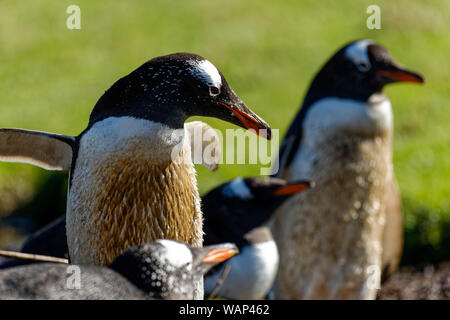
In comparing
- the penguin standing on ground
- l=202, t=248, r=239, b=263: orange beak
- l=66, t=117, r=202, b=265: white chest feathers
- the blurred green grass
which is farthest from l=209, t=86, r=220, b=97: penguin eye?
the blurred green grass

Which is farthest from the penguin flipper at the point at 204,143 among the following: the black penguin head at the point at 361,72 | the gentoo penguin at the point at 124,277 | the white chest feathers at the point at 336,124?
the black penguin head at the point at 361,72

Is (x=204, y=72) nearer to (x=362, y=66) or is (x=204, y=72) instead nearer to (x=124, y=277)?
(x=124, y=277)

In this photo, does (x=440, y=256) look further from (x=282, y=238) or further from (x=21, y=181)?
(x=21, y=181)

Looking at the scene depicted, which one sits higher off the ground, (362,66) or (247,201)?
(362,66)

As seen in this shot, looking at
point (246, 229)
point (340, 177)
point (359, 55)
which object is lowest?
point (246, 229)

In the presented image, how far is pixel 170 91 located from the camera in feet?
8.11

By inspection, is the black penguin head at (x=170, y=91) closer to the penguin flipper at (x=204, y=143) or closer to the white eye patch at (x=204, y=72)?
the white eye patch at (x=204, y=72)

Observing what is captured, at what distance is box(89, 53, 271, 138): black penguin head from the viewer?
8.07 feet

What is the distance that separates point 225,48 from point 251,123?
7.06 meters

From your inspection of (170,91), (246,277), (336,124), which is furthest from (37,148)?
(336,124)

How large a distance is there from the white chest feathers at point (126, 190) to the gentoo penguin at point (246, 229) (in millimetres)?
1294

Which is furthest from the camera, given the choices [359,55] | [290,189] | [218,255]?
[359,55]
